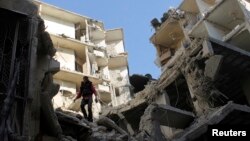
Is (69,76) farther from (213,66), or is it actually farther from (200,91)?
(213,66)

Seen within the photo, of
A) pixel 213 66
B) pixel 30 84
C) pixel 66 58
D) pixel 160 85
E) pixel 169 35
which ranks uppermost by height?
pixel 169 35

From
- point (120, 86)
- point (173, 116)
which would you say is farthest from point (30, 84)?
point (120, 86)

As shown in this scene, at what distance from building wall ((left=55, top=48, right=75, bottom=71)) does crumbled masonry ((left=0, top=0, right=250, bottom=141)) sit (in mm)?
6277

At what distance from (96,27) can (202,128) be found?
930 inches

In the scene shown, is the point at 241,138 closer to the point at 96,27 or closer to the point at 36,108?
the point at 36,108

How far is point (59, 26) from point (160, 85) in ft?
53.9

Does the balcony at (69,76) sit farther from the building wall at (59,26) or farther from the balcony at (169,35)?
the balcony at (169,35)

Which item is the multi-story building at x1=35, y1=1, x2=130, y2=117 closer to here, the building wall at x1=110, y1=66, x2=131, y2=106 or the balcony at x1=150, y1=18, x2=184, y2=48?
the building wall at x1=110, y1=66, x2=131, y2=106

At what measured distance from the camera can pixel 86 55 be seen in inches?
1239

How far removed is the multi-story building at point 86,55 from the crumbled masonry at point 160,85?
4.85 metres

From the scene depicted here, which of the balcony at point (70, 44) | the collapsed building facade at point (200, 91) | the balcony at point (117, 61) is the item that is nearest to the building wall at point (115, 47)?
the balcony at point (117, 61)

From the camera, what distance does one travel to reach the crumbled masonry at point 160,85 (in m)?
6.62

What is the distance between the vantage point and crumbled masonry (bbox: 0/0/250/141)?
6617mm

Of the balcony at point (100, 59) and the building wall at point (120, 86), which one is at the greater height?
the balcony at point (100, 59)
